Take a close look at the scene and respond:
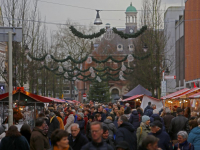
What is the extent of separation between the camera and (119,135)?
1026 cm

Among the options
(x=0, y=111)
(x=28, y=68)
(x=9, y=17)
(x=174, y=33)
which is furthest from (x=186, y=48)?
(x=0, y=111)

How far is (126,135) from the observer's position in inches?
405

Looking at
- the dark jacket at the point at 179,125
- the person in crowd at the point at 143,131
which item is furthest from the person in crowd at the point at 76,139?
the dark jacket at the point at 179,125

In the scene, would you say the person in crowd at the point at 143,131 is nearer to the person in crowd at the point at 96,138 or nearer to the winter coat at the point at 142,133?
the winter coat at the point at 142,133

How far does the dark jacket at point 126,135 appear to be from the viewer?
10243 mm

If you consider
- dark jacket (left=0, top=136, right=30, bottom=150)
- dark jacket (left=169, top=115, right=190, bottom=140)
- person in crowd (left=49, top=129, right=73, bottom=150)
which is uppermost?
person in crowd (left=49, top=129, right=73, bottom=150)

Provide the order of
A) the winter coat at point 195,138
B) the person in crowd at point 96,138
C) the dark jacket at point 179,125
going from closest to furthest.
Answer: the person in crowd at point 96,138
the winter coat at point 195,138
the dark jacket at point 179,125

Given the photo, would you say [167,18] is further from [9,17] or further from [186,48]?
[9,17]

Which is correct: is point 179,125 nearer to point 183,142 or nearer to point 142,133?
point 142,133

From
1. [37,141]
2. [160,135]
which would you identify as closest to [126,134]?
[160,135]

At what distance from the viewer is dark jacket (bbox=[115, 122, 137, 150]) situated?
10.2 metres

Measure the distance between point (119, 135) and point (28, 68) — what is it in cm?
2716

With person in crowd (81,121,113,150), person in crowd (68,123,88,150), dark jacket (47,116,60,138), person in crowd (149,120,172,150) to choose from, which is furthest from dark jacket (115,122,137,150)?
dark jacket (47,116,60,138)

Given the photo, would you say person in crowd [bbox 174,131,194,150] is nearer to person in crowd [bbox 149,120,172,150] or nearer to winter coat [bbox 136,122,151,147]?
person in crowd [bbox 149,120,172,150]
